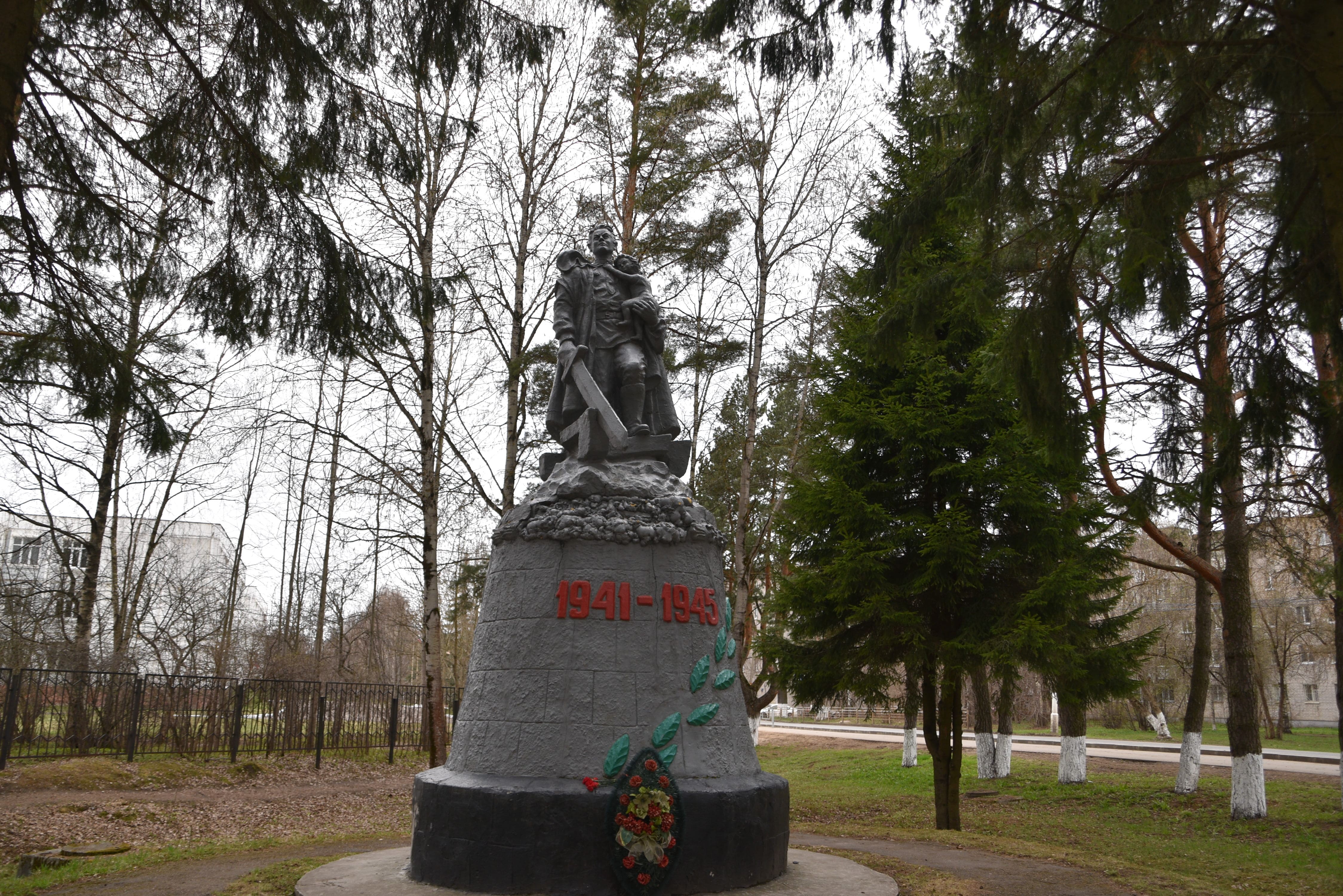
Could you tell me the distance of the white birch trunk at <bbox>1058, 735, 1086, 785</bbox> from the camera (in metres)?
16.1

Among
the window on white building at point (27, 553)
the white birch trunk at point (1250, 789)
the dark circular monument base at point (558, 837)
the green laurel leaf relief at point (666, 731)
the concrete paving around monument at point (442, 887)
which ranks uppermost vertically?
the window on white building at point (27, 553)

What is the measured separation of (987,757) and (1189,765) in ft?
12.5

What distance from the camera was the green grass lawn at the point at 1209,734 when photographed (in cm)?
2718

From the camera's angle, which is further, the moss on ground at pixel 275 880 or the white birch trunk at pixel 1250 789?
the white birch trunk at pixel 1250 789

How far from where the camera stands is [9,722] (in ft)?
40.7

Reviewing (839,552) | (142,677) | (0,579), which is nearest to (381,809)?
(142,677)

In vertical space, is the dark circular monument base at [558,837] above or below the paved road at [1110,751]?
above

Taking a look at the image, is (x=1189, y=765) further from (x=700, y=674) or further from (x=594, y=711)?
(x=594, y=711)

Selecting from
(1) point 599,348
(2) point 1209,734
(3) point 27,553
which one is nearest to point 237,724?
(1) point 599,348

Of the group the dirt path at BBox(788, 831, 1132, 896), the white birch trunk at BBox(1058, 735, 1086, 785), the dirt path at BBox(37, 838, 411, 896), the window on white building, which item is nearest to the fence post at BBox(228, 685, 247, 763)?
the window on white building

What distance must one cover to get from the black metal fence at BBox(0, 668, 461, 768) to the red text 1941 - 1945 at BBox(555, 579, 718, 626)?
9.34 m

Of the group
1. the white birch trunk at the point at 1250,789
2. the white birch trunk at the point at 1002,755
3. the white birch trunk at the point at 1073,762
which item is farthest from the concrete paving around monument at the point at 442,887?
the white birch trunk at the point at 1002,755

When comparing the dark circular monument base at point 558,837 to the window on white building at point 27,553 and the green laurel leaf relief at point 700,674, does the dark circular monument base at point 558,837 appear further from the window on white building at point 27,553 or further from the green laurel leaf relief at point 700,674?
the window on white building at point 27,553

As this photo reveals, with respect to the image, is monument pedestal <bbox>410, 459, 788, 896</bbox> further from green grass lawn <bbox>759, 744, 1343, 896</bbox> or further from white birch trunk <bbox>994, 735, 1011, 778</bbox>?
white birch trunk <bbox>994, 735, 1011, 778</bbox>
